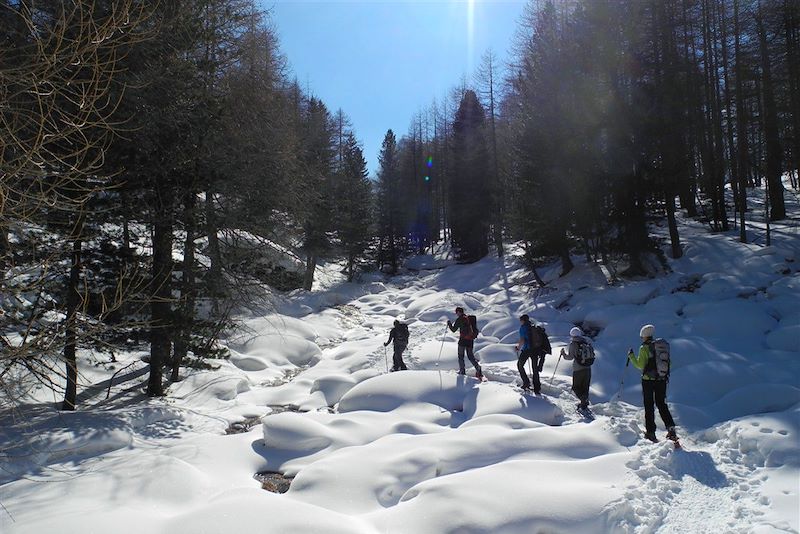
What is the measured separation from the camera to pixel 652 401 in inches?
281

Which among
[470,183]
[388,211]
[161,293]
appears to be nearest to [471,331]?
[161,293]

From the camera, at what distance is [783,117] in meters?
19.5

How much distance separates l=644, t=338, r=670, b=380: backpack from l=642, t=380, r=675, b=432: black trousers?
144 millimetres

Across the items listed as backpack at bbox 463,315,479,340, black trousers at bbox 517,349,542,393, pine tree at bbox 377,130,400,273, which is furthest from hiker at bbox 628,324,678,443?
pine tree at bbox 377,130,400,273

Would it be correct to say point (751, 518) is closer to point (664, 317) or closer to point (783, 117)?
Result: point (664, 317)

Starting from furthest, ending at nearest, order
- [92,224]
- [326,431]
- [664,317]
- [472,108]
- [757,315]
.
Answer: [472,108] < [664,317] < [757,315] < [92,224] < [326,431]

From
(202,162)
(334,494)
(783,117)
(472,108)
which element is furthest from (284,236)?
(472,108)

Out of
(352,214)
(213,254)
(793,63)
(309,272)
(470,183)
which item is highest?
(793,63)

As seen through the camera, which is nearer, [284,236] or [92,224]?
[92,224]

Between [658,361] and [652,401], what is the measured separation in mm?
666

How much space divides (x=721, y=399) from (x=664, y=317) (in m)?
4.56

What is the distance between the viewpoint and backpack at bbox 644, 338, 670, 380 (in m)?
7.00

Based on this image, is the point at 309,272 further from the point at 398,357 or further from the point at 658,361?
the point at 658,361

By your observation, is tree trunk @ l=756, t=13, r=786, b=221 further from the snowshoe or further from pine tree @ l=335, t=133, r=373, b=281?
pine tree @ l=335, t=133, r=373, b=281
